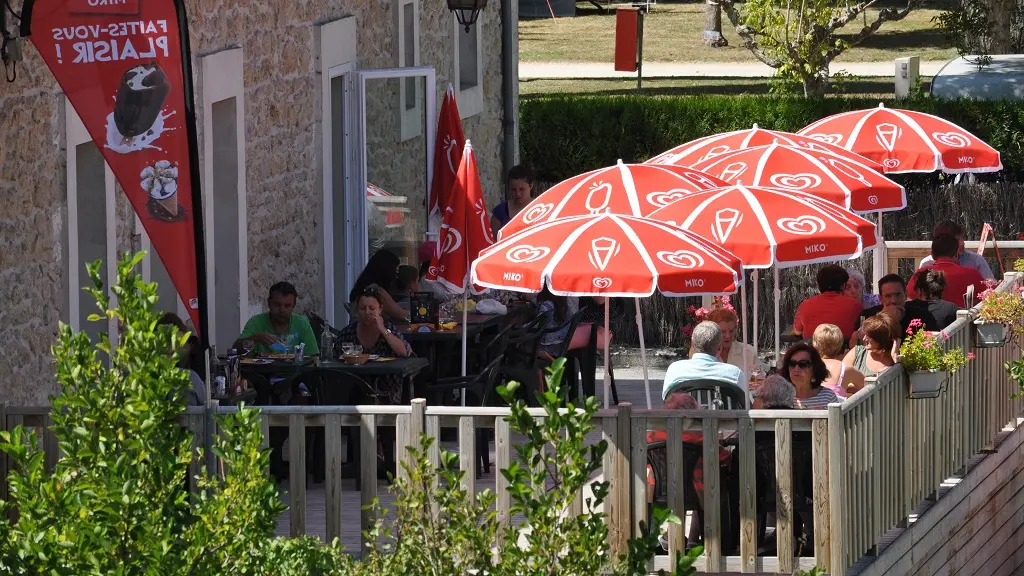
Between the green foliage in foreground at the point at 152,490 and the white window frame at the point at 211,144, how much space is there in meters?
6.03

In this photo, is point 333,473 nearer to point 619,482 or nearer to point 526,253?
point 619,482

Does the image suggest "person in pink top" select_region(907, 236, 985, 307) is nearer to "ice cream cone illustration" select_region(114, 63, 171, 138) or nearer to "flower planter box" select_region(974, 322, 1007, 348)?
"flower planter box" select_region(974, 322, 1007, 348)

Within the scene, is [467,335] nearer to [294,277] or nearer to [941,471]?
[294,277]

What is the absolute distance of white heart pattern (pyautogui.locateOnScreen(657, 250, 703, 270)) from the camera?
8109 millimetres

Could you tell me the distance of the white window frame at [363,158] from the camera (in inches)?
526

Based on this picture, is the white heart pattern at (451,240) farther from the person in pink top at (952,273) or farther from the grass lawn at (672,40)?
the grass lawn at (672,40)

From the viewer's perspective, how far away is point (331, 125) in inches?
534

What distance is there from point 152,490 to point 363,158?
365 inches

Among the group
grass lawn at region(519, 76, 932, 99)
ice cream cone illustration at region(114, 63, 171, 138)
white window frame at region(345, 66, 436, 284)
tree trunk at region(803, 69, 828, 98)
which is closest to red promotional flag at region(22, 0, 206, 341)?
ice cream cone illustration at region(114, 63, 171, 138)

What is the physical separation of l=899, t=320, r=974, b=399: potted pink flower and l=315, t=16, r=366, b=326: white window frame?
565 cm

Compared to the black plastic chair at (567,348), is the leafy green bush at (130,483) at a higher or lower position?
higher

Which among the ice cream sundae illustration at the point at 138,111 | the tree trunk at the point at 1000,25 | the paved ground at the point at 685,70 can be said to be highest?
the ice cream sundae illustration at the point at 138,111

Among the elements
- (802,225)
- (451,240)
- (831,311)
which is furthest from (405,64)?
(802,225)

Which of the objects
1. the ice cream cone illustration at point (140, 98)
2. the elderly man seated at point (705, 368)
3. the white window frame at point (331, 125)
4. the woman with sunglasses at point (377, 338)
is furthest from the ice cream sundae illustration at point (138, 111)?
the white window frame at point (331, 125)
